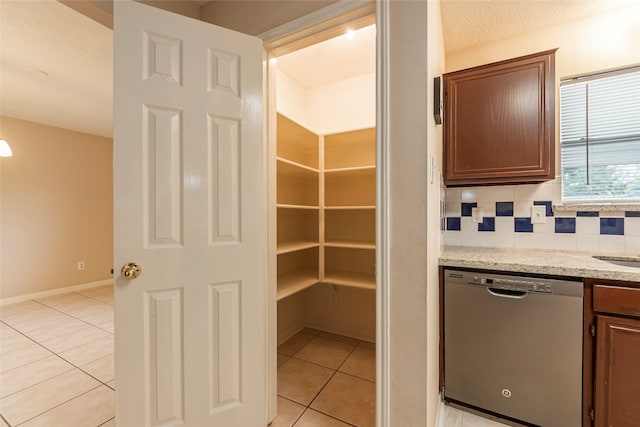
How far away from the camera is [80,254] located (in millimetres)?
4137

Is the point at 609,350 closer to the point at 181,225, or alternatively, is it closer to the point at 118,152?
the point at 181,225

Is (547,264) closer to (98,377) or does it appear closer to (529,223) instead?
(529,223)

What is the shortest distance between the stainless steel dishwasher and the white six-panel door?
3.85 ft

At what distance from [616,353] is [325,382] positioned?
163cm

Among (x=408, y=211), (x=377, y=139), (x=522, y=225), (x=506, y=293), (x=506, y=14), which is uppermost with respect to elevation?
(x=506, y=14)

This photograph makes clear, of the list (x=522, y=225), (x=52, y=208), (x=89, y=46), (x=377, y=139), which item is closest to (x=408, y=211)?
(x=377, y=139)

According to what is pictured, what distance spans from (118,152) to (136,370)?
3.14 feet

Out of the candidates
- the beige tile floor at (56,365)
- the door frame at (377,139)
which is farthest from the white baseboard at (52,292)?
the door frame at (377,139)

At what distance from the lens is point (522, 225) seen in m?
1.94

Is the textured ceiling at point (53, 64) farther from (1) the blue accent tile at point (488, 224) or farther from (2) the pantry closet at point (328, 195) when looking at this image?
(1) the blue accent tile at point (488, 224)

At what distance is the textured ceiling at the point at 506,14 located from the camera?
166 centimetres

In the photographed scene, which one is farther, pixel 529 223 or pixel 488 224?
pixel 488 224

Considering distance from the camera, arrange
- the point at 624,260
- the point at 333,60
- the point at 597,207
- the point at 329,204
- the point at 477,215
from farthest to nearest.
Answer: the point at 329,204 → the point at 333,60 → the point at 477,215 → the point at 597,207 → the point at 624,260

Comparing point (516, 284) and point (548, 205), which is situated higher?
point (548, 205)
